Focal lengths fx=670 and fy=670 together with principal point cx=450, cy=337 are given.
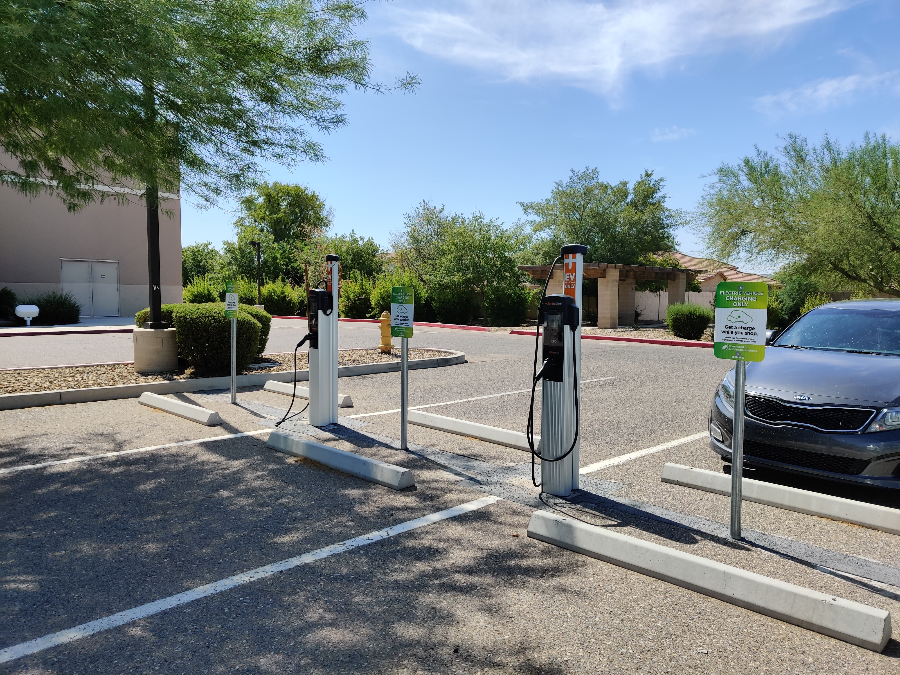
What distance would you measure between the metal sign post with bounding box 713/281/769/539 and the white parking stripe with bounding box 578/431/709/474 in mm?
Answer: 1779

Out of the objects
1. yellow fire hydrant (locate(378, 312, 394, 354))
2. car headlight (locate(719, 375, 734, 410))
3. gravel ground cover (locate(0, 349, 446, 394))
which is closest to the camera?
car headlight (locate(719, 375, 734, 410))

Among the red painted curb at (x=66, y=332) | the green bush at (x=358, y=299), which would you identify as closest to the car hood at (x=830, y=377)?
the red painted curb at (x=66, y=332)

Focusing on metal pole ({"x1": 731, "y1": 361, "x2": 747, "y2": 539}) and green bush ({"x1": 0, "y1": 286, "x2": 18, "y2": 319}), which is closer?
metal pole ({"x1": 731, "y1": 361, "x2": 747, "y2": 539})

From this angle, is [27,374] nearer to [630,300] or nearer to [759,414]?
[759,414]

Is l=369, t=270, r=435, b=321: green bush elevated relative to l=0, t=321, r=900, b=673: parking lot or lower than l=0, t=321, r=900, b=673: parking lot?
→ elevated

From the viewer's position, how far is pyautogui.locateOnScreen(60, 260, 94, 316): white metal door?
28516mm

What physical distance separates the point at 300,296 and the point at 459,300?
10.3 metres

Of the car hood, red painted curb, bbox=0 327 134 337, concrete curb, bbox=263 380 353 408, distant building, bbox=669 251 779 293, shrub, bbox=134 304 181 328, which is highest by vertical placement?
distant building, bbox=669 251 779 293

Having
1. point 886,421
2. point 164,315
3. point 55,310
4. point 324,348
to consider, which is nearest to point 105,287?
point 55,310

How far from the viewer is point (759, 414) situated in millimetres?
5207

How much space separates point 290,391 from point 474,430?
3.46m

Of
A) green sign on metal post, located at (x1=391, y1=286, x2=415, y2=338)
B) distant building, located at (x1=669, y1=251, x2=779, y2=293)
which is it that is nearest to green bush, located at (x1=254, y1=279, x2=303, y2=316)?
distant building, located at (x1=669, y1=251, x2=779, y2=293)

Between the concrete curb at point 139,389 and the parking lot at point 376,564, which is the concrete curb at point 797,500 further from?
the concrete curb at point 139,389

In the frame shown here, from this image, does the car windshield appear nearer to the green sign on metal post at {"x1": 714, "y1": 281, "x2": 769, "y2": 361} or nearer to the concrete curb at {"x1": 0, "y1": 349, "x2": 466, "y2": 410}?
the green sign on metal post at {"x1": 714, "y1": 281, "x2": 769, "y2": 361}
